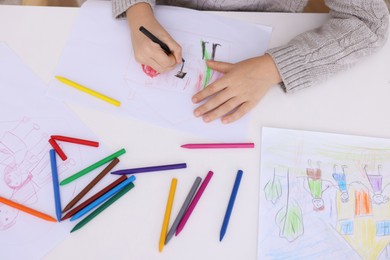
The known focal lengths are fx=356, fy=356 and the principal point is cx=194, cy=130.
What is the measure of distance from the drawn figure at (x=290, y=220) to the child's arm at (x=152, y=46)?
0.99 ft

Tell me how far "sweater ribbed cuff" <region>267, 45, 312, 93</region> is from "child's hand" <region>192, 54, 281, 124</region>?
0.04 feet

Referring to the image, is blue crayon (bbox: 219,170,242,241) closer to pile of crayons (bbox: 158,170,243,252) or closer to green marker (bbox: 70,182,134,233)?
pile of crayons (bbox: 158,170,243,252)

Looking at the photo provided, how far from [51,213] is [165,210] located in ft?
0.55

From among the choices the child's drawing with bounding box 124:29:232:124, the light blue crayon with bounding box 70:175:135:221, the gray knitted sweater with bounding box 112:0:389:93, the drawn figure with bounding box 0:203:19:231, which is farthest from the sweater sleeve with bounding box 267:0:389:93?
the drawn figure with bounding box 0:203:19:231

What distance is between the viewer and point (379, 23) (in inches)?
25.5

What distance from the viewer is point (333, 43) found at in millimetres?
641

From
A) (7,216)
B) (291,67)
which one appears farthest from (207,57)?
(7,216)

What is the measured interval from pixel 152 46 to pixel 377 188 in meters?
0.44

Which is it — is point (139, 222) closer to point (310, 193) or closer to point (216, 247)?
point (216, 247)

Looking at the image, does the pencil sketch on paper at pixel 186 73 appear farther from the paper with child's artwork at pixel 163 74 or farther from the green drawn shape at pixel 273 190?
the green drawn shape at pixel 273 190

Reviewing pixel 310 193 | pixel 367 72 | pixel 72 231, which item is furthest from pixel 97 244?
pixel 367 72

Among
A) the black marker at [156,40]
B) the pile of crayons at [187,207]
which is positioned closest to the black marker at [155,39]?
the black marker at [156,40]

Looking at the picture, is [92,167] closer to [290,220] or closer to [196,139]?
[196,139]

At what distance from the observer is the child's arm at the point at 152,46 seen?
62 centimetres
